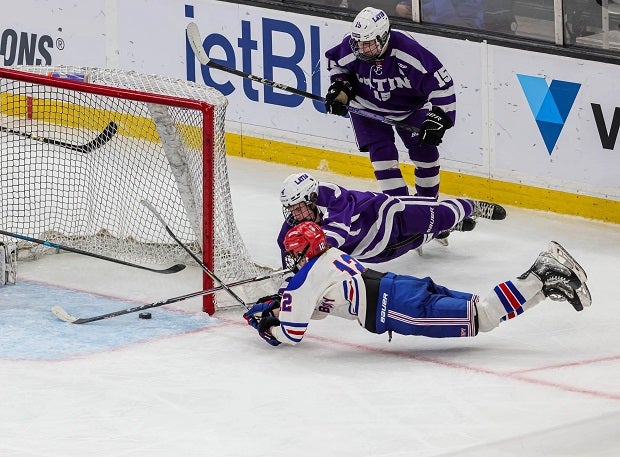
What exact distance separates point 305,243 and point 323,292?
189mm

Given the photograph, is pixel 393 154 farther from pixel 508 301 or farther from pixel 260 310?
pixel 508 301

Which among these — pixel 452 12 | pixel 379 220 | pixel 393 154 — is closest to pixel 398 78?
pixel 393 154

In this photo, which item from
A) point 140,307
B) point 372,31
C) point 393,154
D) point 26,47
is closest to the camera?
point 140,307

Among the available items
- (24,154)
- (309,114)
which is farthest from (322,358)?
(309,114)

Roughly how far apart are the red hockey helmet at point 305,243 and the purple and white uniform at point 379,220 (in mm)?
480

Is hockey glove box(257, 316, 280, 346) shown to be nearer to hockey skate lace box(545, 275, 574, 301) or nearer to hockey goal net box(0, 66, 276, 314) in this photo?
hockey goal net box(0, 66, 276, 314)

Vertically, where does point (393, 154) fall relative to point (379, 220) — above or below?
above

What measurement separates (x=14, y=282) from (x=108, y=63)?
9.09ft

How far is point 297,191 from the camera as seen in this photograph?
6.26m

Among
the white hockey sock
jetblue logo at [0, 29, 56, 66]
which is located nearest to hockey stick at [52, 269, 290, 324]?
the white hockey sock

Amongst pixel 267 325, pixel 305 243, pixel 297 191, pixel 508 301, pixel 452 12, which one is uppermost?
pixel 452 12

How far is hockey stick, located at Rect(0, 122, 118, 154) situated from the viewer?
23.2 ft

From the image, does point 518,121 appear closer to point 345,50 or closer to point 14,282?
point 345,50

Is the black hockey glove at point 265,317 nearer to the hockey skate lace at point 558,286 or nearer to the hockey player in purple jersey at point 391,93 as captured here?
the hockey skate lace at point 558,286
